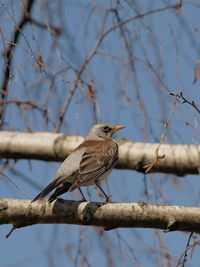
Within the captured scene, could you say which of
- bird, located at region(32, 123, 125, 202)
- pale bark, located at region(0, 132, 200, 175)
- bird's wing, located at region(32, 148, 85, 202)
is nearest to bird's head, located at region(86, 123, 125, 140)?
bird, located at region(32, 123, 125, 202)

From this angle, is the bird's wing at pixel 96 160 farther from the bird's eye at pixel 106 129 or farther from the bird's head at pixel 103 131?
the bird's eye at pixel 106 129

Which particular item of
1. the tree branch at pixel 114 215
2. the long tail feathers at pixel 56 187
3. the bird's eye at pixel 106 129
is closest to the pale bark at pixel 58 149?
the bird's eye at pixel 106 129

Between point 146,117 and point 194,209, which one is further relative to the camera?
point 146,117

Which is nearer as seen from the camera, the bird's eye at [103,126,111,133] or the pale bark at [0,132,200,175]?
the pale bark at [0,132,200,175]

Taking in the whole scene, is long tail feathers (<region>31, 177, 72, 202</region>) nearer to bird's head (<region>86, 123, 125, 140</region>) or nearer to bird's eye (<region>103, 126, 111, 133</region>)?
bird's head (<region>86, 123, 125, 140</region>)

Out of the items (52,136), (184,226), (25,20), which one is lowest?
(184,226)

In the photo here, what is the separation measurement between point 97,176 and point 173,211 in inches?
53.8

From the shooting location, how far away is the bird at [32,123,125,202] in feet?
15.5

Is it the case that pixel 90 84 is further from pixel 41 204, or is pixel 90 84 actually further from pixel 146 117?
pixel 41 204

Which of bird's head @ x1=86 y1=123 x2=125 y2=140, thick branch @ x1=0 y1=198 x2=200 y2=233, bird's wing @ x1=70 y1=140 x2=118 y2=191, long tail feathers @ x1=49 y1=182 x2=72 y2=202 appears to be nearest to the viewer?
thick branch @ x1=0 y1=198 x2=200 y2=233

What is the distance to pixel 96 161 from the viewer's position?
5.43 m

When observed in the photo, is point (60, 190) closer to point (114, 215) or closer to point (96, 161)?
point (114, 215)

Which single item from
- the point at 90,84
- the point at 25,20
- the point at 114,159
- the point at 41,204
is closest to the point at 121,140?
A: the point at 114,159

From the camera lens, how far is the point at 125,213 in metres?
3.90
